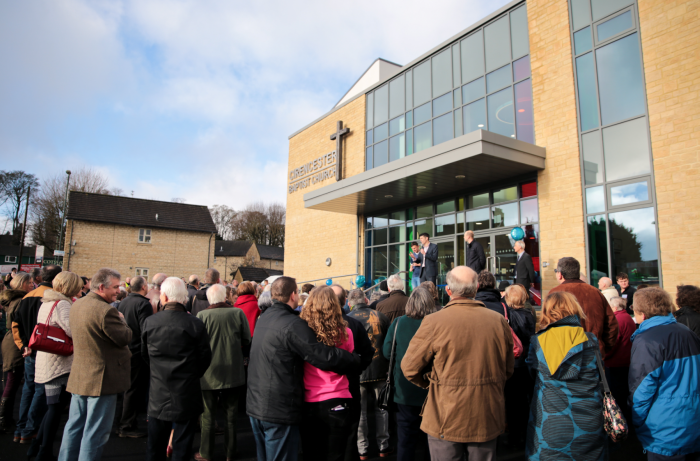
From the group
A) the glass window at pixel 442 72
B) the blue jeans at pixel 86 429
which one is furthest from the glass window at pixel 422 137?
the blue jeans at pixel 86 429

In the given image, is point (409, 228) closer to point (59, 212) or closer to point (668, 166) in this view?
point (668, 166)

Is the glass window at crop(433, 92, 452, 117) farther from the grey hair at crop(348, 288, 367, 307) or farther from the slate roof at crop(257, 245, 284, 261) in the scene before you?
the slate roof at crop(257, 245, 284, 261)

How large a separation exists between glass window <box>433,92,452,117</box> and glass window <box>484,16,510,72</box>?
4.91 ft

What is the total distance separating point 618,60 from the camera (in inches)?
372

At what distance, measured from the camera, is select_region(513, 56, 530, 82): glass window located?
11.2 m

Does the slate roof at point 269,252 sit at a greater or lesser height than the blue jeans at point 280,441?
greater

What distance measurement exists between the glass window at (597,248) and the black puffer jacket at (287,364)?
26.7 ft


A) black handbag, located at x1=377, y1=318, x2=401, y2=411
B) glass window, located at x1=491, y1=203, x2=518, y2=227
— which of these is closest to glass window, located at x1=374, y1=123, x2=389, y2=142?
glass window, located at x1=491, y1=203, x2=518, y2=227

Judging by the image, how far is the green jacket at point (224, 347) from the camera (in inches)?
183

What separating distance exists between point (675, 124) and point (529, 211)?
3477 mm

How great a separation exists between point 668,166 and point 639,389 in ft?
23.3

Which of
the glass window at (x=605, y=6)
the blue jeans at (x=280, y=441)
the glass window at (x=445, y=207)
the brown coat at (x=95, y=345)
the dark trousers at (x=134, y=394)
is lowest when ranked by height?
the dark trousers at (x=134, y=394)

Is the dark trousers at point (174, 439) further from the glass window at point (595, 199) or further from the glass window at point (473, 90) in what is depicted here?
the glass window at point (473, 90)

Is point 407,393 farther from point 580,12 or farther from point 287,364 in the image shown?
point 580,12
